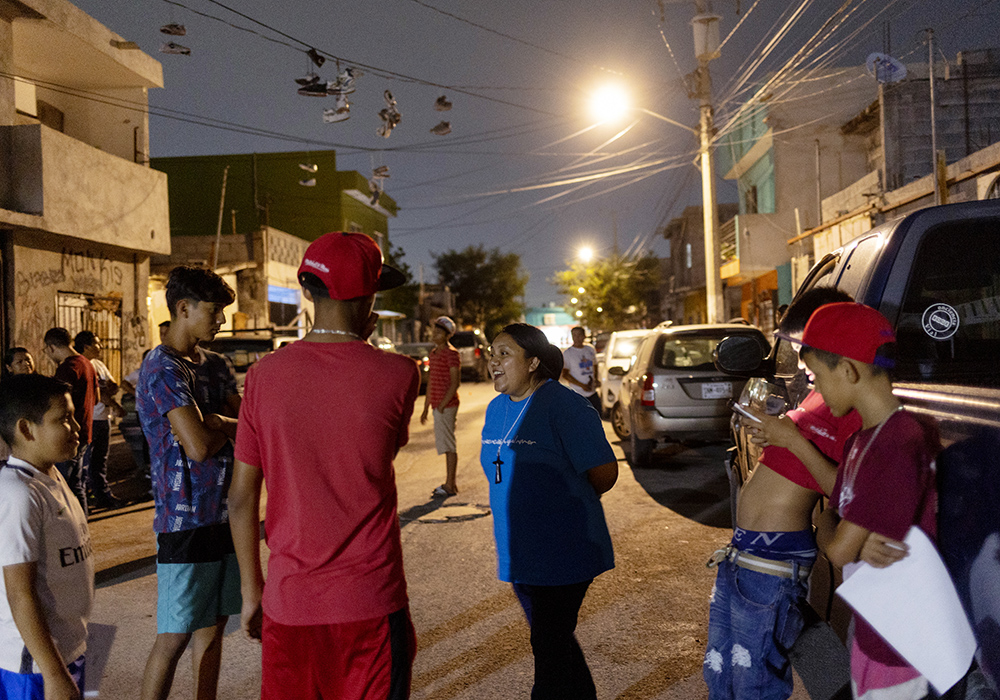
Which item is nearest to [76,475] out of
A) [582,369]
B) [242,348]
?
[242,348]

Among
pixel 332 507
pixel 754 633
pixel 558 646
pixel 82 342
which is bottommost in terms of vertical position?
pixel 558 646

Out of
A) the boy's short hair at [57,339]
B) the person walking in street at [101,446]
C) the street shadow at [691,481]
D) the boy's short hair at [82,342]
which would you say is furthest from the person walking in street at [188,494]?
the person walking in street at [101,446]

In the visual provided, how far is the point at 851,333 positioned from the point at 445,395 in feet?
22.1

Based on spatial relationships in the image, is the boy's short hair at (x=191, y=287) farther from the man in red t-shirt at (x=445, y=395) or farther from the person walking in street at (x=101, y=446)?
the person walking in street at (x=101, y=446)

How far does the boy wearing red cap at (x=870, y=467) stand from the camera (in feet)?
5.95

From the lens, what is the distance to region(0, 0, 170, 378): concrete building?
13.4 m

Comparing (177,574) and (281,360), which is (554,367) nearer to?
→ (281,360)

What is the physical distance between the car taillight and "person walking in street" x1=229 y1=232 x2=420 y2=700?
23.9 feet

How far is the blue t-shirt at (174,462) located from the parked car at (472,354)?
25.6 m

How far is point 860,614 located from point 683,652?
2.36 m

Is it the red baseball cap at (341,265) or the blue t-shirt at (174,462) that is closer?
the red baseball cap at (341,265)

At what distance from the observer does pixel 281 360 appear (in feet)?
6.71

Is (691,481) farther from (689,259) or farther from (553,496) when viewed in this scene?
(689,259)

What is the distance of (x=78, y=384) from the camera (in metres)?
7.29
